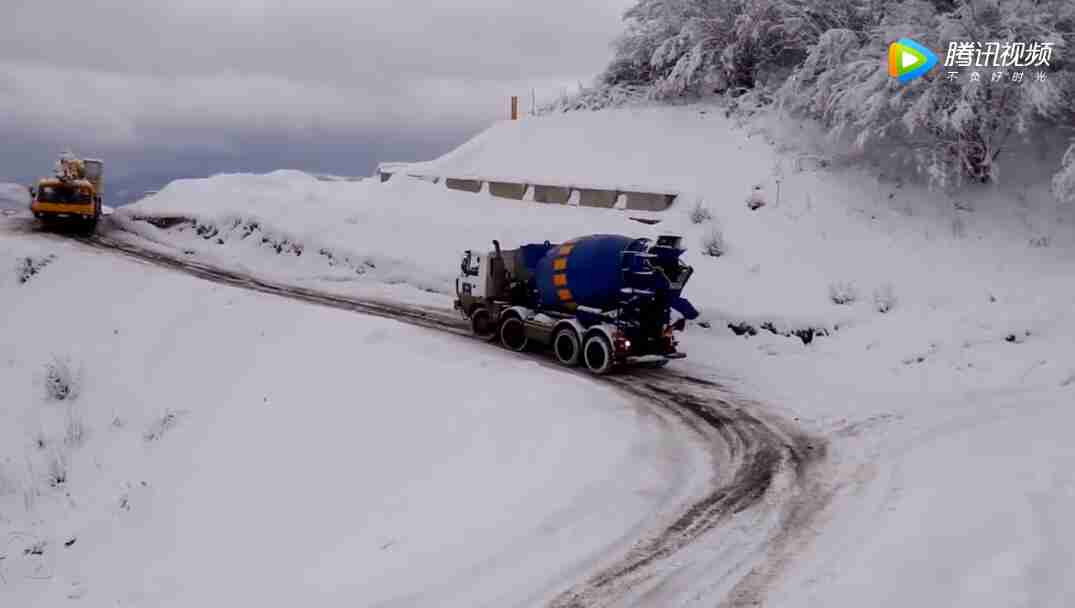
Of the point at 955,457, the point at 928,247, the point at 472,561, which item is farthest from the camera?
the point at 928,247

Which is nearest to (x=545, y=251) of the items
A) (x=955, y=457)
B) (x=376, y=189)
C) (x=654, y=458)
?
(x=654, y=458)

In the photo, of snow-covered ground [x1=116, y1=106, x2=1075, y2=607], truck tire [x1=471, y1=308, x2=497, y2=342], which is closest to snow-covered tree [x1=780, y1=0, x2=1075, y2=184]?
snow-covered ground [x1=116, y1=106, x2=1075, y2=607]

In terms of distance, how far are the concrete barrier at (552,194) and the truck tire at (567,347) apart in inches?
417

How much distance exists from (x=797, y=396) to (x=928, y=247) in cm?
819

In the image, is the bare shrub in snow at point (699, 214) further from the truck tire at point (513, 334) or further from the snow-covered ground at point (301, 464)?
the snow-covered ground at point (301, 464)

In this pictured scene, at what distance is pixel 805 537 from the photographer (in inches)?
291

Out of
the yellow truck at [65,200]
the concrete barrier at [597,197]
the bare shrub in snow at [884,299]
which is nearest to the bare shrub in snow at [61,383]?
the yellow truck at [65,200]

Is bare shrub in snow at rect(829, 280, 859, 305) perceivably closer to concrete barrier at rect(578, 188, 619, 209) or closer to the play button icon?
Result: the play button icon

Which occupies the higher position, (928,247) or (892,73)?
(892,73)

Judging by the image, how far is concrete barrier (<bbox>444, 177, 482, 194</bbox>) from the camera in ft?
93.8

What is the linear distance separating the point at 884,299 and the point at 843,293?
877 millimetres

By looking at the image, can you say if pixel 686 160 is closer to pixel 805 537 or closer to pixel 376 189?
pixel 376 189

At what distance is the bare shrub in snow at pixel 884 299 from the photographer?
16.8m

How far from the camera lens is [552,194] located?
84.8 feet
